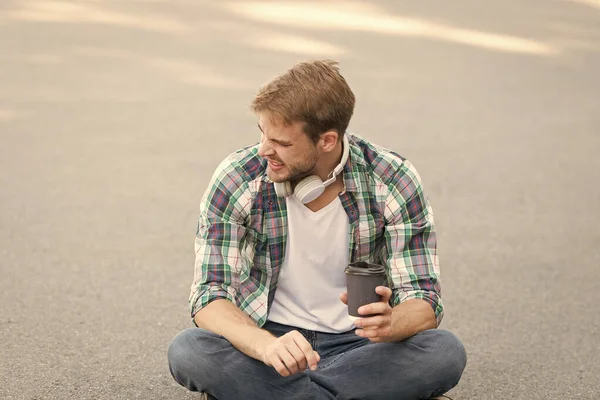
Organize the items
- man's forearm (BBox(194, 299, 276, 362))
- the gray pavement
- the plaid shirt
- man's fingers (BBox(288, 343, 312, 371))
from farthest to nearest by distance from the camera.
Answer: the gray pavement
the plaid shirt
man's forearm (BBox(194, 299, 276, 362))
man's fingers (BBox(288, 343, 312, 371))

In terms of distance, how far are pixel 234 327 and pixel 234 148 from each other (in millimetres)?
4050

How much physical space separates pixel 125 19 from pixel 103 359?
21.6 feet

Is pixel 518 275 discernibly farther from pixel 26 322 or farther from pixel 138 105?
pixel 138 105

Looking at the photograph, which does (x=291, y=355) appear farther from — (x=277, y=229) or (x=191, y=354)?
(x=277, y=229)

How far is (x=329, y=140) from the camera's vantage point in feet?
11.9

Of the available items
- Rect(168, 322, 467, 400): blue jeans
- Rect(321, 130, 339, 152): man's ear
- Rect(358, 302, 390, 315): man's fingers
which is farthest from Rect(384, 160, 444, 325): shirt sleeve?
Rect(358, 302, 390, 315): man's fingers

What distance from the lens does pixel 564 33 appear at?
1077 cm

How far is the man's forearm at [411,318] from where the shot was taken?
3.52 meters

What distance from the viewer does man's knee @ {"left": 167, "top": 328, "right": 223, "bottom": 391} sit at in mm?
3561

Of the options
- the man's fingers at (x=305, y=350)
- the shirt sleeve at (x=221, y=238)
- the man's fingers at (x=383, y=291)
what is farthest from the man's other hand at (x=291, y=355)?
the shirt sleeve at (x=221, y=238)

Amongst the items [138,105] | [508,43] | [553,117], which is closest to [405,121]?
[553,117]

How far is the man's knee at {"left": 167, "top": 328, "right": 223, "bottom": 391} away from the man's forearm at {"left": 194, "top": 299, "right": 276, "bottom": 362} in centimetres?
5

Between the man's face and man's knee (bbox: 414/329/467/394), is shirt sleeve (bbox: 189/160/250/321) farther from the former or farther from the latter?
man's knee (bbox: 414/329/467/394)

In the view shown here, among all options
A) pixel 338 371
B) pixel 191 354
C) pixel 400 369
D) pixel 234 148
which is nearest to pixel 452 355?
pixel 400 369
